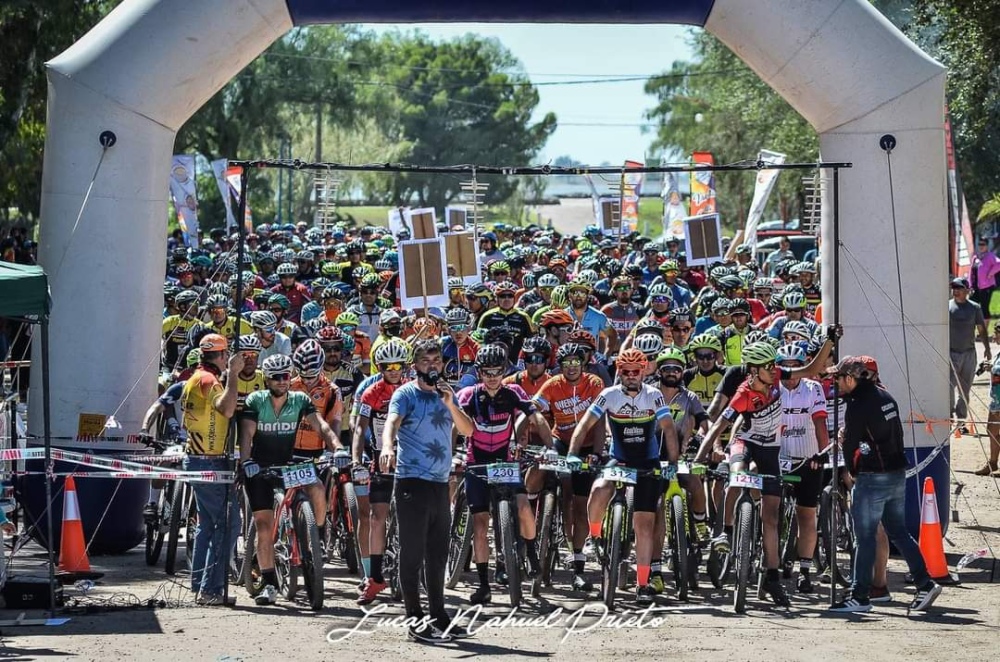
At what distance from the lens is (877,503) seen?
11586 mm

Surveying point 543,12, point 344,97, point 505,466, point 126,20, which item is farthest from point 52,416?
point 344,97

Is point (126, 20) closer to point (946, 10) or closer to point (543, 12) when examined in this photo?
point (543, 12)

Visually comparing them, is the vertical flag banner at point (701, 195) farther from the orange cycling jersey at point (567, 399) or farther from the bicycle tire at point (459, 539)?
the bicycle tire at point (459, 539)

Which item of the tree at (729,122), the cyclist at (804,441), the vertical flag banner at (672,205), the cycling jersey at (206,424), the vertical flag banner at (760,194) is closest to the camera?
the cycling jersey at (206,424)

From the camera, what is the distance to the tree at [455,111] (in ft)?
305

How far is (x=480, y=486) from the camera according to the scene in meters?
12.0

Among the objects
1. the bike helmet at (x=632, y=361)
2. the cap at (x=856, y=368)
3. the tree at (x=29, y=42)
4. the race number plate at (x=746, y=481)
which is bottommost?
the race number plate at (x=746, y=481)

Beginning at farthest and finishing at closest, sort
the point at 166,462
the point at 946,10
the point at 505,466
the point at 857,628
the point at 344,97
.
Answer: the point at 344,97 → the point at 946,10 → the point at 166,462 → the point at 505,466 → the point at 857,628

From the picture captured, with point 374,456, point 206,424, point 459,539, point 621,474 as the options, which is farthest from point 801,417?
point 206,424

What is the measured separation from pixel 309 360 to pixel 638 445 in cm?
272

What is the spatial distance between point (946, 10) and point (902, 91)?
10416 mm

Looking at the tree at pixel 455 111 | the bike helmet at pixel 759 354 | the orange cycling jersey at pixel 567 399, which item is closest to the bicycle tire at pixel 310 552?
the orange cycling jersey at pixel 567 399

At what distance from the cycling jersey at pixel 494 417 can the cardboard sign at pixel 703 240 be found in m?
13.9

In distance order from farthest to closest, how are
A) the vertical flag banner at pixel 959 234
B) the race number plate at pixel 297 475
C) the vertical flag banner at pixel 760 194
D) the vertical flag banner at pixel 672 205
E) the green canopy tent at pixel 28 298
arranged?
the vertical flag banner at pixel 672 205
the vertical flag banner at pixel 760 194
the vertical flag banner at pixel 959 234
the race number plate at pixel 297 475
the green canopy tent at pixel 28 298
